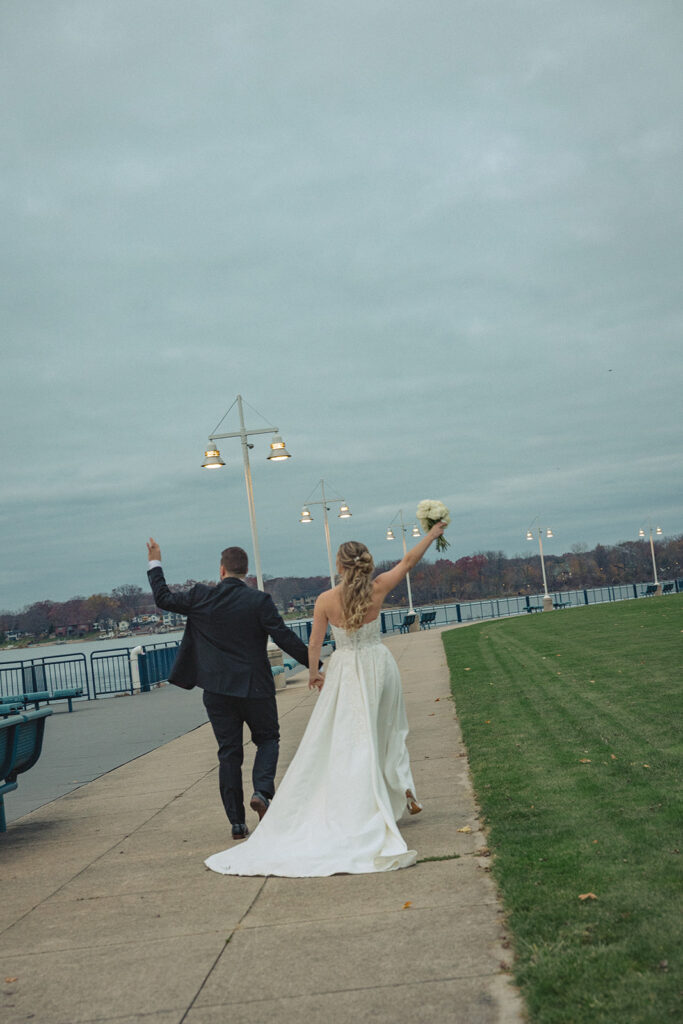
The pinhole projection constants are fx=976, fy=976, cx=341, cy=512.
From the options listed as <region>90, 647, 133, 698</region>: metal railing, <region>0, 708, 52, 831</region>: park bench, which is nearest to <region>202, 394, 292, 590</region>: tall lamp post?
<region>90, 647, 133, 698</region>: metal railing

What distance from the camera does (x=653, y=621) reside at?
25.2 meters

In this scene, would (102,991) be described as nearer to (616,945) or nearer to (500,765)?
(616,945)

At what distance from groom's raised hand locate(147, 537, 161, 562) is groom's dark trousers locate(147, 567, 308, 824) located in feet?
1.19

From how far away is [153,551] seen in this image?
24.9 ft

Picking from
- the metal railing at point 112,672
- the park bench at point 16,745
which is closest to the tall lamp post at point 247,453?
the metal railing at point 112,672

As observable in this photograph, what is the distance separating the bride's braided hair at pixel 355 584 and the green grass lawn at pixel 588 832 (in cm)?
158

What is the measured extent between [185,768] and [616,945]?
24.7ft

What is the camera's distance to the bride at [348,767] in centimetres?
582

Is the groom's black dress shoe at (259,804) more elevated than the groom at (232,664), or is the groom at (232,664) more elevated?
the groom at (232,664)

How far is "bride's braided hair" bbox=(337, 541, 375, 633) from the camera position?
6.70m

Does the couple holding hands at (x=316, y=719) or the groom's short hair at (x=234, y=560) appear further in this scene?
the groom's short hair at (x=234, y=560)

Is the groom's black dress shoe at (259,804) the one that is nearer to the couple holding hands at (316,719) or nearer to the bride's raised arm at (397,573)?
the couple holding hands at (316,719)

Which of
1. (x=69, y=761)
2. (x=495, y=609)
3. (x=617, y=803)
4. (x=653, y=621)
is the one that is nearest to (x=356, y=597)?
(x=617, y=803)

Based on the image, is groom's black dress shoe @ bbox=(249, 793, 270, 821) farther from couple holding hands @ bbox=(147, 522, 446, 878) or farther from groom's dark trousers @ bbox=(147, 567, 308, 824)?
groom's dark trousers @ bbox=(147, 567, 308, 824)
